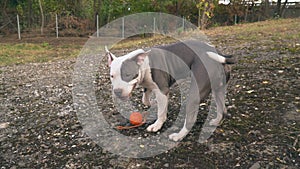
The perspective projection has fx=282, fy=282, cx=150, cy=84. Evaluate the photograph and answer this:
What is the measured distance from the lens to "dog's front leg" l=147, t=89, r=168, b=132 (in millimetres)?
2693

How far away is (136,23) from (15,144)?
11622 mm

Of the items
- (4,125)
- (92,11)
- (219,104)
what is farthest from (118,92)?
(92,11)

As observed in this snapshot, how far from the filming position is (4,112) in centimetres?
376

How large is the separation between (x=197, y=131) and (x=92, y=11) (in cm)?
1581

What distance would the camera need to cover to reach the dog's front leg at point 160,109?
2.69m

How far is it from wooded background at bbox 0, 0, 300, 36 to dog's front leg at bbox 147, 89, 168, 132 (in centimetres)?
1370

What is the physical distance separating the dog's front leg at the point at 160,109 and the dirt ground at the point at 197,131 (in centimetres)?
14

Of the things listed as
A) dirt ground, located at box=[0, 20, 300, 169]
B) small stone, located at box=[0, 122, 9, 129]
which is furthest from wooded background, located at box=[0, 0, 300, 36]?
small stone, located at box=[0, 122, 9, 129]

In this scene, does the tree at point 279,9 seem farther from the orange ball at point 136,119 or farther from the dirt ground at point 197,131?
the orange ball at point 136,119

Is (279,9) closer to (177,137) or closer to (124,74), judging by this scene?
(177,137)

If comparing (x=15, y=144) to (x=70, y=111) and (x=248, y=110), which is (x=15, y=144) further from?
(x=248, y=110)

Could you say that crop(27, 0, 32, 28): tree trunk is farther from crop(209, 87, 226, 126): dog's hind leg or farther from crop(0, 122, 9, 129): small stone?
crop(209, 87, 226, 126): dog's hind leg

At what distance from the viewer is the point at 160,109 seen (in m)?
2.81

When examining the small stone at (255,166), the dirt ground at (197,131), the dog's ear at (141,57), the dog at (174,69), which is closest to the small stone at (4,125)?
the dirt ground at (197,131)
